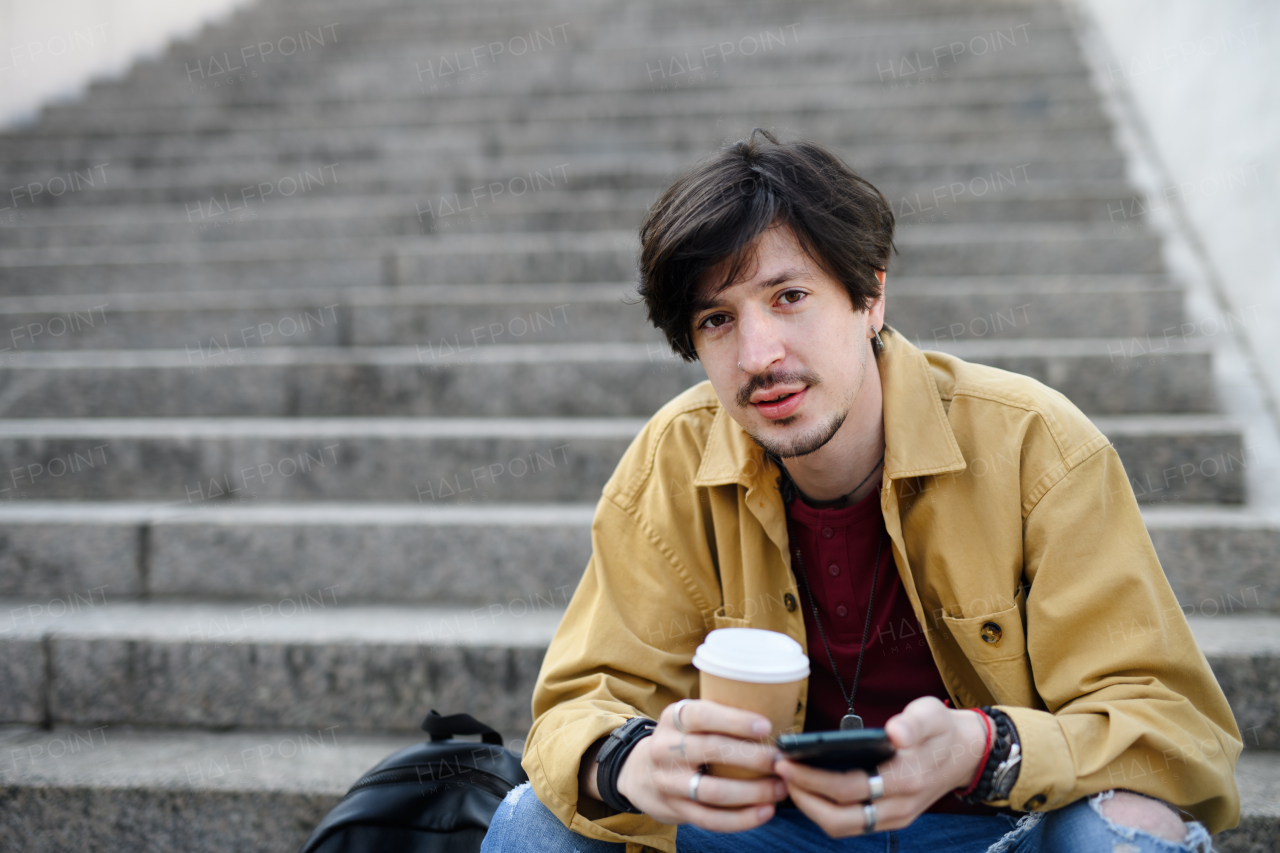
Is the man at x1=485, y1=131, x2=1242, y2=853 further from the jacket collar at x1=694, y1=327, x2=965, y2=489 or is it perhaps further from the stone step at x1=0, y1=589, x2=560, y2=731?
the stone step at x1=0, y1=589, x2=560, y2=731

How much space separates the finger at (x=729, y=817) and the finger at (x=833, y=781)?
9 centimetres

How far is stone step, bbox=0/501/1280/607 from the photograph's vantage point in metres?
2.35

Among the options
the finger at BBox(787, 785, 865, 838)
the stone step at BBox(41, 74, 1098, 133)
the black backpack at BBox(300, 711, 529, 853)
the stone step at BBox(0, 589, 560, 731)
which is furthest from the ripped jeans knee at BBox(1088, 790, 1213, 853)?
the stone step at BBox(41, 74, 1098, 133)

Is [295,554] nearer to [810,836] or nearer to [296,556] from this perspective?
[296,556]

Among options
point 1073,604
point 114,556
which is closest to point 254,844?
point 114,556

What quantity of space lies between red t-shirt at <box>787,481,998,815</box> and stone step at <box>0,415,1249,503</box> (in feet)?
3.79

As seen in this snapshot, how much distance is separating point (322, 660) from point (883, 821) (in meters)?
1.62

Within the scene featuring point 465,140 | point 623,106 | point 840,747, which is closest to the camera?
point 840,747

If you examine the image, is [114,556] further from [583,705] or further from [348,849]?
[583,705]

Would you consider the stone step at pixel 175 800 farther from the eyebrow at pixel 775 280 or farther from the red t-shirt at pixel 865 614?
the eyebrow at pixel 775 280

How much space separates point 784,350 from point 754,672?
588mm

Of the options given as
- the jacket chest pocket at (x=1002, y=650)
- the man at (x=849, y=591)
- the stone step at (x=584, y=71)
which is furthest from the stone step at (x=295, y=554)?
the stone step at (x=584, y=71)

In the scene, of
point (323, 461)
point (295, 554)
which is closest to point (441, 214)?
point (323, 461)

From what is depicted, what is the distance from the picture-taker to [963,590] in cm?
136
